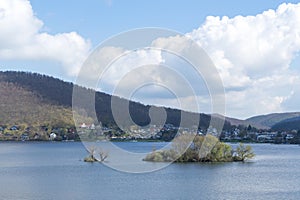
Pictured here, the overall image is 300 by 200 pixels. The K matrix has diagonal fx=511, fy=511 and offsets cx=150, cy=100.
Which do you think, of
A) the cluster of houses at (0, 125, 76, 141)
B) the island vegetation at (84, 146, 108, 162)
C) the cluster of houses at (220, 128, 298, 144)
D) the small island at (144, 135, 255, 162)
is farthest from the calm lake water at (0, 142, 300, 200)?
the cluster of houses at (220, 128, 298, 144)

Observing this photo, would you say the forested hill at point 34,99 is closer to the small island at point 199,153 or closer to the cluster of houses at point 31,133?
the cluster of houses at point 31,133

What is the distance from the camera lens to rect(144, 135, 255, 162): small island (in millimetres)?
54844

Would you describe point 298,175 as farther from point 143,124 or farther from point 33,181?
point 33,181

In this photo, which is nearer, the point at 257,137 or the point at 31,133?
the point at 31,133

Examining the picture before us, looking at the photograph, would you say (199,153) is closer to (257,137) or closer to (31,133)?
(31,133)

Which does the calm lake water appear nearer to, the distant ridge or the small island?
the small island

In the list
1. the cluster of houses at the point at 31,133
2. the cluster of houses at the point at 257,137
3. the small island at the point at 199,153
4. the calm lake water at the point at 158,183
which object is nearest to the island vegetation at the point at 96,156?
the calm lake water at the point at 158,183

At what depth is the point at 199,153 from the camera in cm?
5881

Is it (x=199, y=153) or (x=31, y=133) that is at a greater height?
(x=31, y=133)

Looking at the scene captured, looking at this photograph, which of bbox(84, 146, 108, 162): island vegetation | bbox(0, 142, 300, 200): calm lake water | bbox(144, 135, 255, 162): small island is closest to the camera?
bbox(0, 142, 300, 200): calm lake water

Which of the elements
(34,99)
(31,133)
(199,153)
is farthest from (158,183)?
(34,99)

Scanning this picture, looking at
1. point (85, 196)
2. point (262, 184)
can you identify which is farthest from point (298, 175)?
point (85, 196)

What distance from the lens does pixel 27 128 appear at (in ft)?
470

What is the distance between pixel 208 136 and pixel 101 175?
16.4 meters
